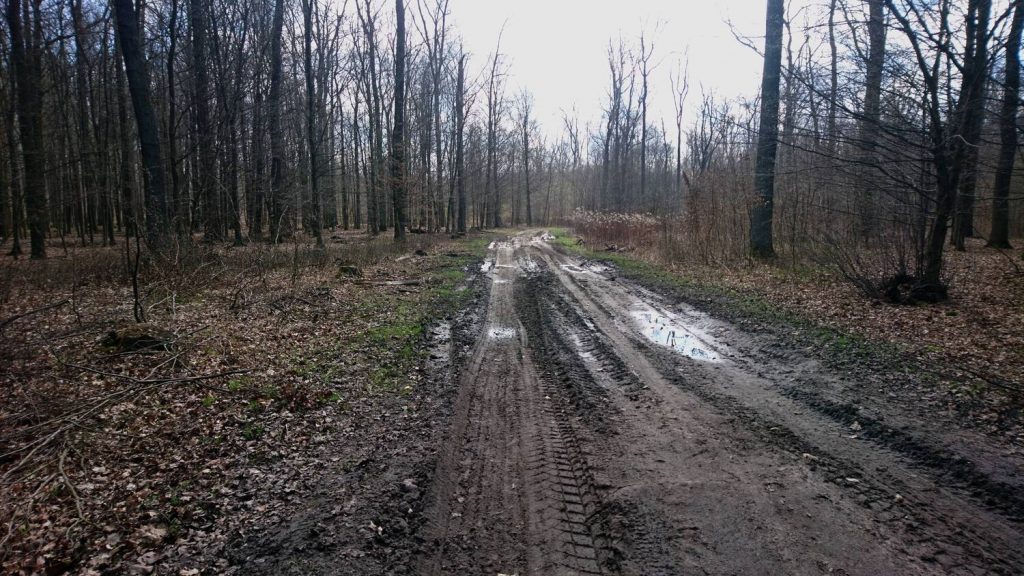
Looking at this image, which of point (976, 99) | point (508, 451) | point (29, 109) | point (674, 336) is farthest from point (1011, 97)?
point (29, 109)

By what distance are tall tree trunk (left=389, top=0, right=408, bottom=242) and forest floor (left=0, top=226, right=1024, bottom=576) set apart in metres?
16.3

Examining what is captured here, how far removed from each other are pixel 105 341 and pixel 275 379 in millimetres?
2310

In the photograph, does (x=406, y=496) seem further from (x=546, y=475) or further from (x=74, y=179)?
(x=74, y=179)

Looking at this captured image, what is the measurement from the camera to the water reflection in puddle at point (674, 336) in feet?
23.1

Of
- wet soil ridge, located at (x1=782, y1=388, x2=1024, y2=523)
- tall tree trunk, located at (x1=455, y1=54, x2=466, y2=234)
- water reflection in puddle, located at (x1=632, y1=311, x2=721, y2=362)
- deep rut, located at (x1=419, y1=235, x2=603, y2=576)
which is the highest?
tall tree trunk, located at (x1=455, y1=54, x2=466, y2=234)

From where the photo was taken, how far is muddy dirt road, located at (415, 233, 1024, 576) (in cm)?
297

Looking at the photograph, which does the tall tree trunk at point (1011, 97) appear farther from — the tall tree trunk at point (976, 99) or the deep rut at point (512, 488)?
the deep rut at point (512, 488)

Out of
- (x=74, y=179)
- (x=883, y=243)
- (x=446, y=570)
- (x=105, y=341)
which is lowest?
(x=446, y=570)

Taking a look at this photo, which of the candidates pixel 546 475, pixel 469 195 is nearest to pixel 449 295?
pixel 546 475

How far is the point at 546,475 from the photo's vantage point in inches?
156

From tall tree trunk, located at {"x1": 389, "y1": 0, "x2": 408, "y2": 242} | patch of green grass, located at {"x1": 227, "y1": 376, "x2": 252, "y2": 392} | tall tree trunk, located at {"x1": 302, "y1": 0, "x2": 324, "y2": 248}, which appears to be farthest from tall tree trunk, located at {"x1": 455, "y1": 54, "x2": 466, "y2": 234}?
patch of green grass, located at {"x1": 227, "y1": 376, "x2": 252, "y2": 392}

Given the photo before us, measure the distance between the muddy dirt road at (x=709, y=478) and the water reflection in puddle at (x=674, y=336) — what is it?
Result: 0.35 m

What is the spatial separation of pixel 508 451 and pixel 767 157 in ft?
43.3

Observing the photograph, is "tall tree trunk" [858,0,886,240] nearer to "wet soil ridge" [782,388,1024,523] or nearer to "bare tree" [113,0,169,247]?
"wet soil ridge" [782,388,1024,523]
